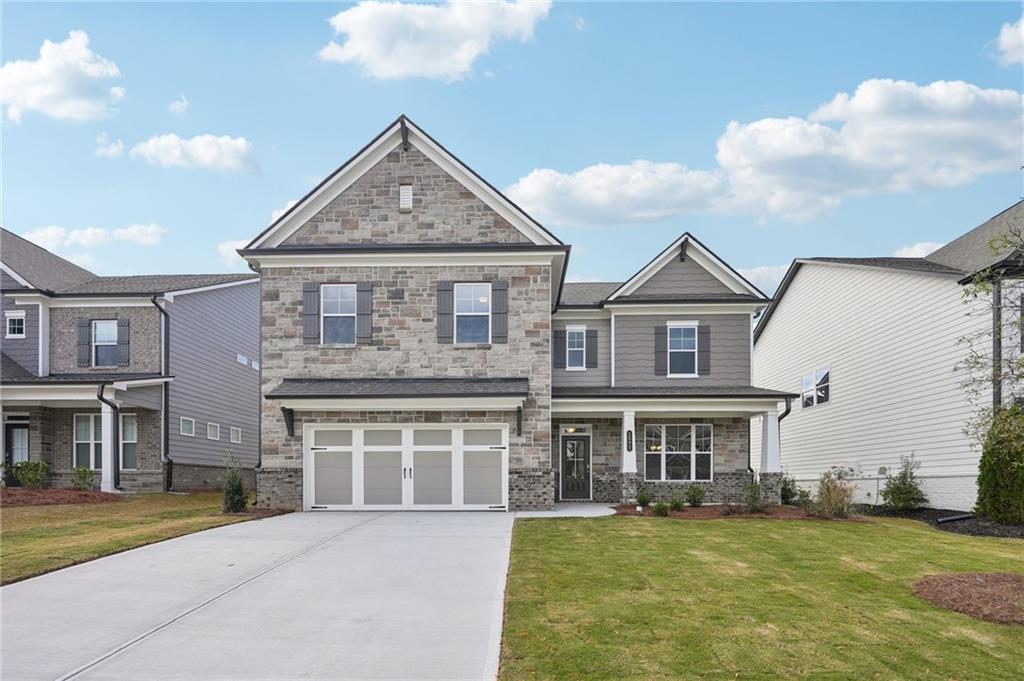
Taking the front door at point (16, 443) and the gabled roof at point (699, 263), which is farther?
the front door at point (16, 443)

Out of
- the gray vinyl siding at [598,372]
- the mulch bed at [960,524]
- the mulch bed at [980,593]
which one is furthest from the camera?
the gray vinyl siding at [598,372]

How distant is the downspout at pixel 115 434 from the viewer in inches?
896

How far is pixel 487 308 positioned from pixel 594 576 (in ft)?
32.6

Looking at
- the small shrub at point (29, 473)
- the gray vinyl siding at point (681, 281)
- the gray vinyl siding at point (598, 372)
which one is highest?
the gray vinyl siding at point (681, 281)

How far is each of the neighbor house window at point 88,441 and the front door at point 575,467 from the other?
13.8 metres

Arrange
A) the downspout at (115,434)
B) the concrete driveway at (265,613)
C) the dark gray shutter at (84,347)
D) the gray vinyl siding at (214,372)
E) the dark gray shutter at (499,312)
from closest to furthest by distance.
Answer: the concrete driveway at (265,613)
the dark gray shutter at (499,312)
the downspout at (115,434)
the dark gray shutter at (84,347)
the gray vinyl siding at (214,372)

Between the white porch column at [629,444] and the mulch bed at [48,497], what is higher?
the white porch column at [629,444]

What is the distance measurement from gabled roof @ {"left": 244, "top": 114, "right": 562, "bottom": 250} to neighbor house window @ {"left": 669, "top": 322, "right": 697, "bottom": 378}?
525cm

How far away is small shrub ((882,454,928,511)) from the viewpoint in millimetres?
20062

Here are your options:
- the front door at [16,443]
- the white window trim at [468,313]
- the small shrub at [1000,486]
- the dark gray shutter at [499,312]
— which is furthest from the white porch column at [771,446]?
the front door at [16,443]

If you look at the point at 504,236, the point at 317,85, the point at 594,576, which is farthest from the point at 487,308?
the point at 594,576

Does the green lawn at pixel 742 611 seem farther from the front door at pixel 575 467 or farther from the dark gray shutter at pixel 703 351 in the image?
the dark gray shutter at pixel 703 351

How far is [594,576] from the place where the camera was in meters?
10.7

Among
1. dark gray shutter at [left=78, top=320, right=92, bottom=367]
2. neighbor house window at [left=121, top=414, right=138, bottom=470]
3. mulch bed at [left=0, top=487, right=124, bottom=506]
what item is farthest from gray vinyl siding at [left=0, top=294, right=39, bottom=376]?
mulch bed at [left=0, top=487, right=124, bottom=506]
